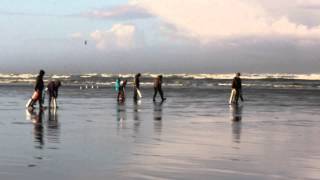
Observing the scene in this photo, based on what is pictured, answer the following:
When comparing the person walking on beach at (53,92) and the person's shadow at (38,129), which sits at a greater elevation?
the person walking on beach at (53,92)

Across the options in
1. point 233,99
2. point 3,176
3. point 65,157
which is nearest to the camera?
point 3,176

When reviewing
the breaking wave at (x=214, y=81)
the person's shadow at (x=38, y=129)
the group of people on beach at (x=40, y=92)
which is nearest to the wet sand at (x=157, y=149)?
the person's shadow at (x=38, y=129)

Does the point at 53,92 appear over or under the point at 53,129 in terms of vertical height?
over

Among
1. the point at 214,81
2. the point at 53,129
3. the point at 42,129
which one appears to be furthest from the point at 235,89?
the point at 214,81

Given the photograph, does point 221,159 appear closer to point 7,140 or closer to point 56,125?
point 7,140

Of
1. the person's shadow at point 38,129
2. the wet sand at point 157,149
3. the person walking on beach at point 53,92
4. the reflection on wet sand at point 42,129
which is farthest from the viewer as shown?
the person walking on beach at point 53,92

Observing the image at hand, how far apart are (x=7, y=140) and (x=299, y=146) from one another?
6704mm

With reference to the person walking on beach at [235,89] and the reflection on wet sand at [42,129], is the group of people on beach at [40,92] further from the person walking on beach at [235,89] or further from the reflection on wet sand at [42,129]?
the person walking on beach at [235,89]

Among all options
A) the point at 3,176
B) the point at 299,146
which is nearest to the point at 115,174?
the point at 3,176

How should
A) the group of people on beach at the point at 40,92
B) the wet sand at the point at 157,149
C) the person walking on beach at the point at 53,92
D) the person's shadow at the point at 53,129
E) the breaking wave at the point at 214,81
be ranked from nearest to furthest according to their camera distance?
the wet sand at the point at 157,149
the person's shadow at the point at 53,129
the group of people on beach at the point at 40,92
the person walking on beach at the point at 53,92
the breaking wave at the point at 214,81

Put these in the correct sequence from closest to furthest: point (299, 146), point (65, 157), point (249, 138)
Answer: point (65, 157) → point (299, 146) → point (249, 138)

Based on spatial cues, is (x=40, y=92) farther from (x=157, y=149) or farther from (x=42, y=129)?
(x=157, y=149)

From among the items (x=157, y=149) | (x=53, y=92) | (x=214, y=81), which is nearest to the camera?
(x=157, y=149)

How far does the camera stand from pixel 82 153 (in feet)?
40.8
